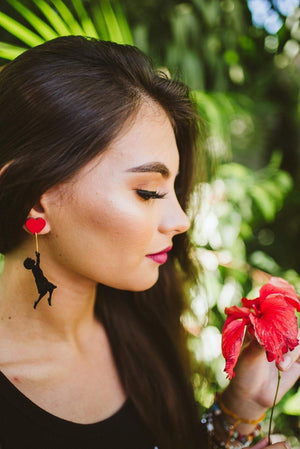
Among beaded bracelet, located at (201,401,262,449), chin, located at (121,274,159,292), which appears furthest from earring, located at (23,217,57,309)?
beaded bracelet, located at (201,401,262,449)

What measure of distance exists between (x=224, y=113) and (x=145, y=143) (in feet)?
3.35

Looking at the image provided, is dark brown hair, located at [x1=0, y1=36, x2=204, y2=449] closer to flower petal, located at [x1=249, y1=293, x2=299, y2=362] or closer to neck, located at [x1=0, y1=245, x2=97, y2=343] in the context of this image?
neck, located at [x1=0, y1=245, x2=97, y2=343]

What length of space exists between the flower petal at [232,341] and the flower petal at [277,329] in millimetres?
27

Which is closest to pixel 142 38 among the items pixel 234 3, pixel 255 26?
pixel 234 3

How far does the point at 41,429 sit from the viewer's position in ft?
3.20

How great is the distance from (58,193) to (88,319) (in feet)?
1.54

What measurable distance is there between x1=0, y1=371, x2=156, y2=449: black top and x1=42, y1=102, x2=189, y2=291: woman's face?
32cm

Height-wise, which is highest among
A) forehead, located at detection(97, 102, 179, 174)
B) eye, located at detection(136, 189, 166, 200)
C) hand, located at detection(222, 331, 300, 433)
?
forehead, located at detection(97, 102, 179, 174)

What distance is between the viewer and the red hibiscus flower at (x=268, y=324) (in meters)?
0.74

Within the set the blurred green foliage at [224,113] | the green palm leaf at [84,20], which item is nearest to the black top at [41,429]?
the blurred green foliage at [224,113]

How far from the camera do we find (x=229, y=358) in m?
0.73

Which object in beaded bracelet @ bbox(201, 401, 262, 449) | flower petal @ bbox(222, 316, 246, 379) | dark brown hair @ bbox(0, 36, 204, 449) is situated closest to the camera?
flower petal @ bbox(222, 316, 246, 379)

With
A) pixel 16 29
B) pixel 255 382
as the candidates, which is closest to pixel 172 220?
pixel 255 382

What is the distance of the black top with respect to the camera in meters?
0.95
